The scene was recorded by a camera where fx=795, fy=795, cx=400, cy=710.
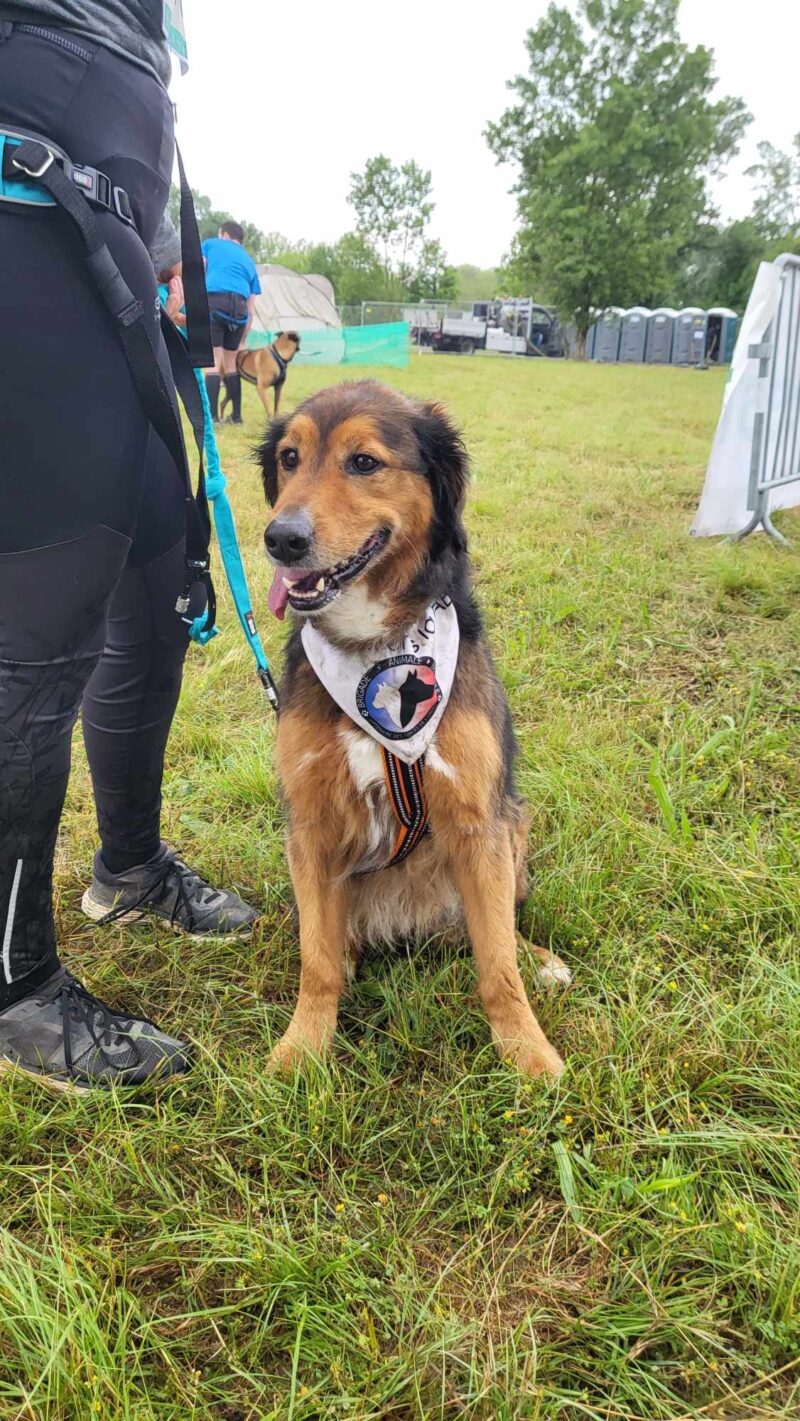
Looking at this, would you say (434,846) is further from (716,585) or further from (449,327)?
(449,327)

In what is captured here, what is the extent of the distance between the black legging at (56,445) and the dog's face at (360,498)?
0.35 m

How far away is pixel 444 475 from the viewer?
6.74ft

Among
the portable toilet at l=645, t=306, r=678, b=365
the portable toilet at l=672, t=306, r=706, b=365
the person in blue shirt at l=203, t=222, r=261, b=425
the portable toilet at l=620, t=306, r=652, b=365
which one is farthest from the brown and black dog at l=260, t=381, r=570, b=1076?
the portable toilet at l=620, t=306, r=652, b=365

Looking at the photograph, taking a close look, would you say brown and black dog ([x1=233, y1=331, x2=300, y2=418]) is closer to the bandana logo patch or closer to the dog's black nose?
the dog's black nose

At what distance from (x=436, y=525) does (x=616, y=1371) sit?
1.70 m

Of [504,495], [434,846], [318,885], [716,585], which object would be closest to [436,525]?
[434,846]

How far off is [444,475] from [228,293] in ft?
31.8

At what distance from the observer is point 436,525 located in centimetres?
200

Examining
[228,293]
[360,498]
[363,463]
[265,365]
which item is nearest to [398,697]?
[360,498]

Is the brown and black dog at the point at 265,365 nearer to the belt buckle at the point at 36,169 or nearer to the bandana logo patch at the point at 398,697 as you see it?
the bandana logo patch at the point at 398,697

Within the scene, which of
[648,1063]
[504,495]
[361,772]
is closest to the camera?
[648,1063]

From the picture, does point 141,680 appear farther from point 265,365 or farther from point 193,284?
point 265,365

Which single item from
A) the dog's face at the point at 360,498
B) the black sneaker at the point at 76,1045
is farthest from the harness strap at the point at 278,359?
the black sneaker at the point at 76,1045

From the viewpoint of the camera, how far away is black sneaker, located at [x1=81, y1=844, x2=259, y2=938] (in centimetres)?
232
